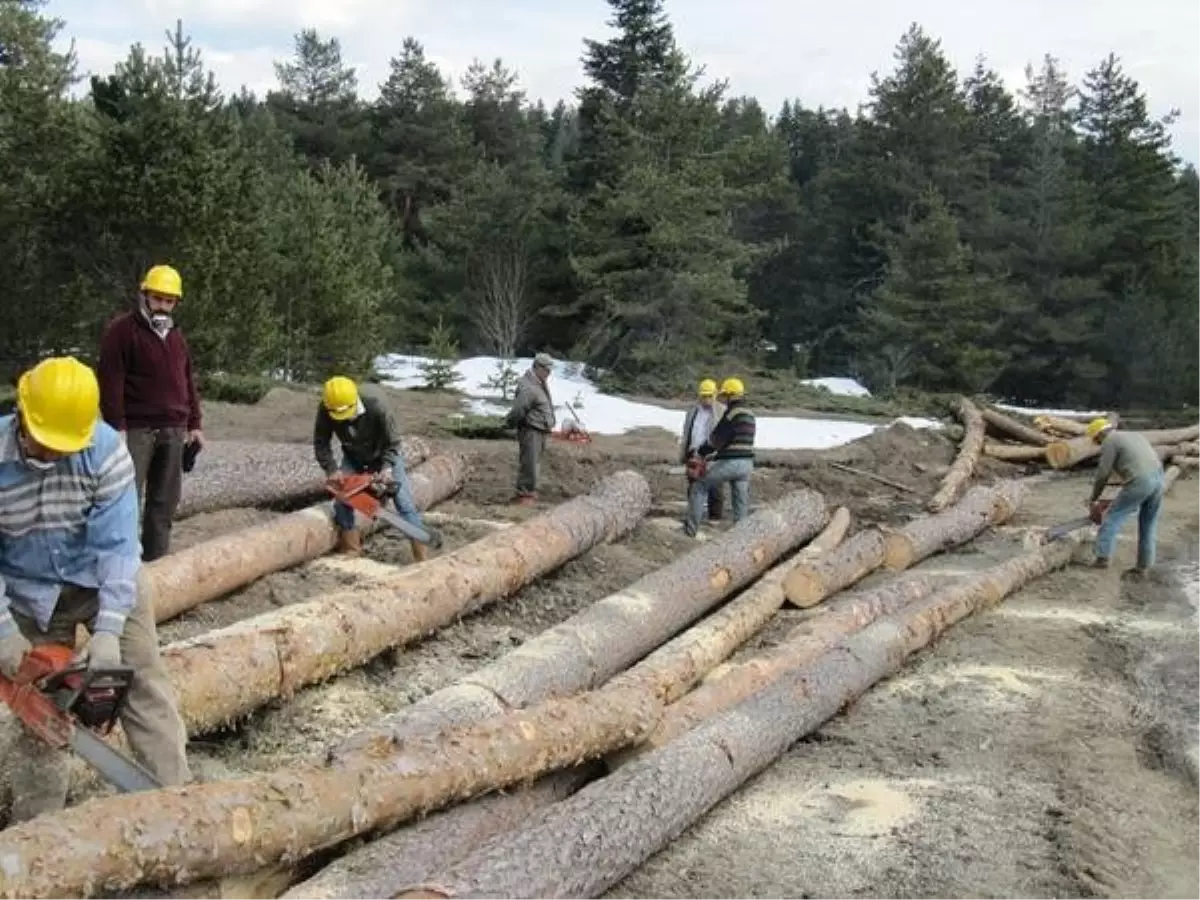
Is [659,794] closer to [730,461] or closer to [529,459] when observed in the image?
[730,461]

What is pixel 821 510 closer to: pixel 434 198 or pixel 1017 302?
pixel 1017 302

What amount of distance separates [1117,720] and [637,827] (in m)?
3.46

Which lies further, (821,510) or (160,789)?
(821,510)

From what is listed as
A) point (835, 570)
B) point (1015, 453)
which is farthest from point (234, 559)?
point (1015, 453)

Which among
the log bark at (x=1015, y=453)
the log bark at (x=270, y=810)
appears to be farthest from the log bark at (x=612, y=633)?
the log bark at (x=1015, y=453)

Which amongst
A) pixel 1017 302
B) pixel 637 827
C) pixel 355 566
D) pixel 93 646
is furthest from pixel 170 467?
pixel 1017 302

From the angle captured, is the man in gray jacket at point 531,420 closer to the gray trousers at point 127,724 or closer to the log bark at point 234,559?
the log bark at point 234,559

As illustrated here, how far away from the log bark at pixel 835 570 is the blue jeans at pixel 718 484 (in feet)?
4.45

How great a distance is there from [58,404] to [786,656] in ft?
14.7

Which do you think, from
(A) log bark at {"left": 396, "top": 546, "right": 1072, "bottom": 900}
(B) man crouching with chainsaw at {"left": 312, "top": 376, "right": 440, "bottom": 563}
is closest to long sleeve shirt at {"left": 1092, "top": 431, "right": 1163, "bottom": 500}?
(A) log bark at {"left": 396, "top": 546, "right": 1072, "bottom": 900}

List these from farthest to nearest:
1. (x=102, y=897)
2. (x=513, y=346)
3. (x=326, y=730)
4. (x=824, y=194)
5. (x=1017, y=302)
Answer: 1. (x=824, y=194)
2. (x=1017, y=302)
3. (x=513, y=346)
4. (x=326, y=730)
5. (x=102, y=897)

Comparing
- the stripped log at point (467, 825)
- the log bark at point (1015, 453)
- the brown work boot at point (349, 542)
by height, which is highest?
the log bark at point (1015, 453)

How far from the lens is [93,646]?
3.91 m

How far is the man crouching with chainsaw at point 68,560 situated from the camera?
3848 mm
